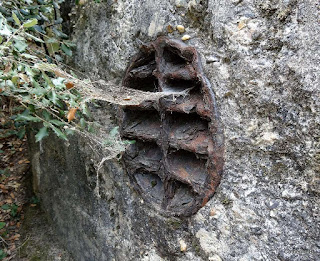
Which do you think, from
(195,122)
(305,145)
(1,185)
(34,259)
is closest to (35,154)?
(1,185)

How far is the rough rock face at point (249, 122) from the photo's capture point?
75 cm

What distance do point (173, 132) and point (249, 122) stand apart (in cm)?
33

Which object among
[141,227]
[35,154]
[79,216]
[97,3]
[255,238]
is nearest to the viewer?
[255,238]

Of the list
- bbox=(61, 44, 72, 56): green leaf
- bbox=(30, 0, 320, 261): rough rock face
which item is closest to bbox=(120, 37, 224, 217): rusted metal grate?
bbox=(30, 0, 320, 261): rough rock face

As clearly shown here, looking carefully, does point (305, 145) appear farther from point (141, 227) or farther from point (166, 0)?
point (141, 227)

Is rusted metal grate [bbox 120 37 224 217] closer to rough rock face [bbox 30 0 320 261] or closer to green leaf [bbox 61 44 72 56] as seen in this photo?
rough rock face [bbox 30 0 320 261]

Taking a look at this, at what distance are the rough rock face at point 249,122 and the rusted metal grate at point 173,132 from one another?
0.03 meters

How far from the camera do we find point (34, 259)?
211cm

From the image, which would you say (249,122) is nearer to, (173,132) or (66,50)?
(173,132)

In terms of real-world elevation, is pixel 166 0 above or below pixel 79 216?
above

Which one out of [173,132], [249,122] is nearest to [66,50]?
[173,132]

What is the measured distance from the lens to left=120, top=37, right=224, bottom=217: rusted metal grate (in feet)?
3.16

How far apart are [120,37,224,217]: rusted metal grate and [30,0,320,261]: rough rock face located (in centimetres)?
3

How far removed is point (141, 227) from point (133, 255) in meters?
0.16
